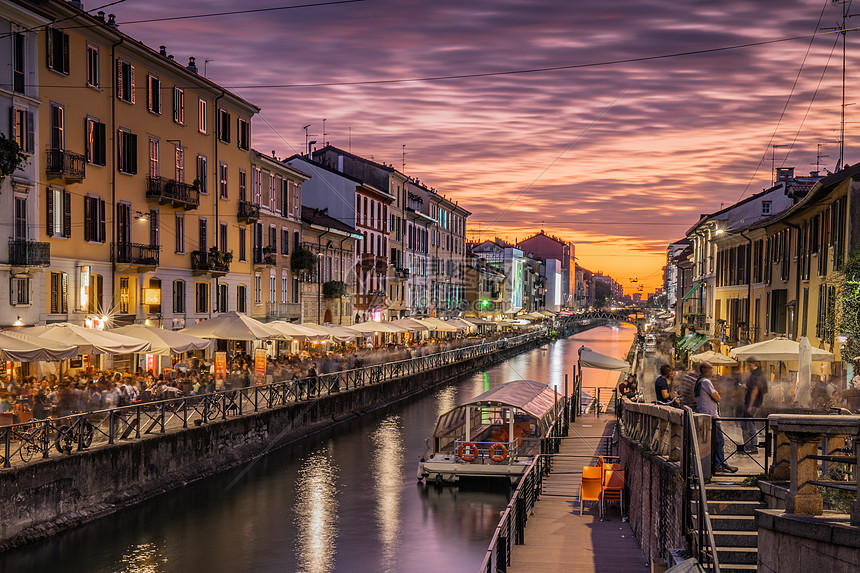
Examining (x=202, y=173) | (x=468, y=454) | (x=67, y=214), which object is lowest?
(x=468, y=454)

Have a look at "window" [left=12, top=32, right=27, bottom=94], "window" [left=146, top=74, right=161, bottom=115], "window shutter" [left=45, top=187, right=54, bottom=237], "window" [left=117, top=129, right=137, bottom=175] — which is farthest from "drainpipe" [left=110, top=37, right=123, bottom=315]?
"window" [left=12, top=32, right=27, bottom=94]

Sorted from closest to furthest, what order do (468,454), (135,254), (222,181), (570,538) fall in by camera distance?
1. (570,538)
2. (468,454)
3. (135,254)
4. (222,181)

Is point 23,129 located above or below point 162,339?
A: above

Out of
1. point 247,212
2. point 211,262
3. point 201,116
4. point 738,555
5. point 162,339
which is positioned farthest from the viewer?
point 247,212

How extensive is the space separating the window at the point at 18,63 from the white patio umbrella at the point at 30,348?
32.4ft

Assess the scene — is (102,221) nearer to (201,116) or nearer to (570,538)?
(201,116)

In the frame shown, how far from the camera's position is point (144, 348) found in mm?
23500

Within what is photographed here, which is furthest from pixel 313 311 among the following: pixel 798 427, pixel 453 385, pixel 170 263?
pixel 798 427

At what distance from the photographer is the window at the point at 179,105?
39.2 meters

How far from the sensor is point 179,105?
39.6m

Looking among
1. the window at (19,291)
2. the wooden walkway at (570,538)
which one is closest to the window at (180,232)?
the window at (19,291)

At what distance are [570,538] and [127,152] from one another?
25076 mm

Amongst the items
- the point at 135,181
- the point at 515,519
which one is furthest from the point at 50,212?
the point at 515,519

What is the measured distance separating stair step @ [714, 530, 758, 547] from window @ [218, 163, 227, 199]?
36960 mm
